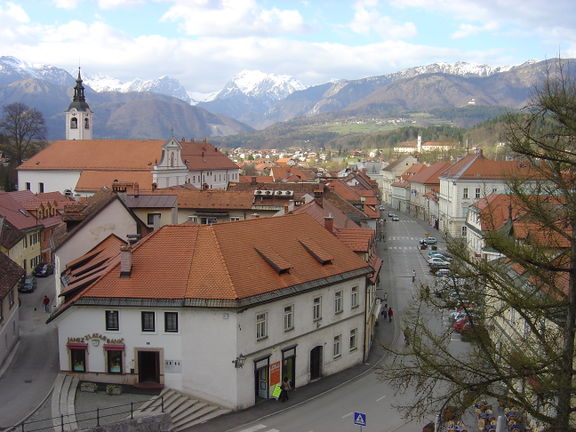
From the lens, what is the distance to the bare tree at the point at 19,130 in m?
118

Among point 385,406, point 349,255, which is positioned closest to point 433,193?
point 349,255

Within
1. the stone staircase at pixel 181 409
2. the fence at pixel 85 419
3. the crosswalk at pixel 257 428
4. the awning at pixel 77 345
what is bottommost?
the crosswalk at pixel 257 428

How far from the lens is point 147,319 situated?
28516 millimetres

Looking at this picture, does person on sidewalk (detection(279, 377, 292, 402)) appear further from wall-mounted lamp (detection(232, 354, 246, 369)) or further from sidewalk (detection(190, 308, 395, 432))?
wall-mounted lamp (detection(232, 354, 246, 369))

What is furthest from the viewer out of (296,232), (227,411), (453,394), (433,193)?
(433,193)

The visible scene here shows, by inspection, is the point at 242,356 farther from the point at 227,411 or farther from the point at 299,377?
the point at 299,377

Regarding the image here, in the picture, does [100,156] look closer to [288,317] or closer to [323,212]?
[323,212]

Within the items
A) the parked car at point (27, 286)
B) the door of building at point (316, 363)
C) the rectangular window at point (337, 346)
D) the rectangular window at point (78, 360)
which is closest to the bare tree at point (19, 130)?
the parked car at point (27, 286)

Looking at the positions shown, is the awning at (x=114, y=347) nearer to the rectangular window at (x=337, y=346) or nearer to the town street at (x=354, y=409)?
the town street at (x=354, y=409)

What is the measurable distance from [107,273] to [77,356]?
4009 millimetres

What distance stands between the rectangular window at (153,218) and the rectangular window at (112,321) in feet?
50.8

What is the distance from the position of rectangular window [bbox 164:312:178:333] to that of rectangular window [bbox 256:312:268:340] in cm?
364

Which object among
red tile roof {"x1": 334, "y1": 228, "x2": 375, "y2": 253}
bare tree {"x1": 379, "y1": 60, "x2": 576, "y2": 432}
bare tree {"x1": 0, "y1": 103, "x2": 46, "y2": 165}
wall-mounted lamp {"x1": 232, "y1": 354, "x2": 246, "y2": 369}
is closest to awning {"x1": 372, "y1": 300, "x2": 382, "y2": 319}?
red tile roof {"x1": 334, "y1": 228, "x2": 375, "y2": 253}

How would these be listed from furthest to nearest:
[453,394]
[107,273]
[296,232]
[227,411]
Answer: [296,232], [107,273], [227,411], [453,394]
